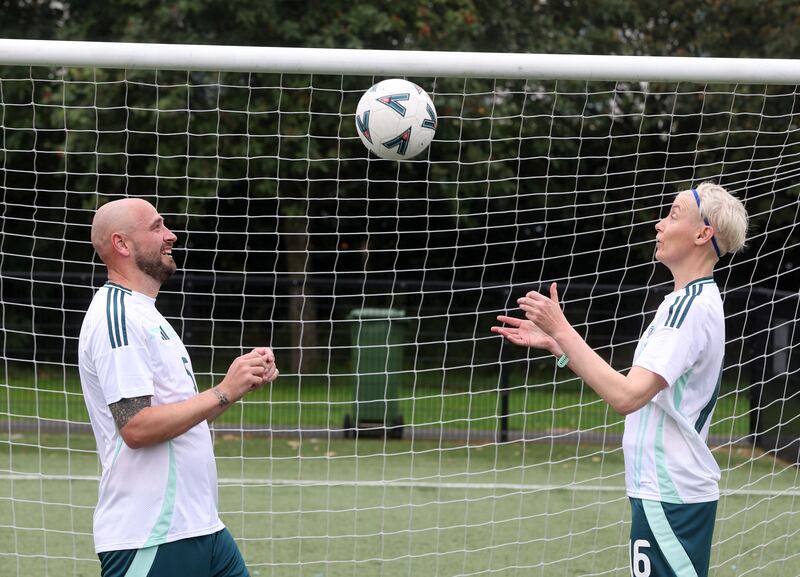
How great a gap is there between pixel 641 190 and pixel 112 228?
1143 cm

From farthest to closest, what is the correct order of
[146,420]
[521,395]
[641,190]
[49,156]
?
[49,156]
[641,190]
[521,395]
[146,420]

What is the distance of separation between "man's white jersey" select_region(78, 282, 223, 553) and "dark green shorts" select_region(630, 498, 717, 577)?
5.02ft

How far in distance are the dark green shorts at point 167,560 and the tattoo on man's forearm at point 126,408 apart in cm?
46

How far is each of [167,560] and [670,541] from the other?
5.73 ft

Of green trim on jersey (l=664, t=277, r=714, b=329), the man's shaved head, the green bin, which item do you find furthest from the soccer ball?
the green bin

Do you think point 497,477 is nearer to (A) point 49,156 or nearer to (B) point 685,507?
(B) point 685,507

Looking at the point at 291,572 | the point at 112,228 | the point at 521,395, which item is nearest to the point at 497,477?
the point at 521,395

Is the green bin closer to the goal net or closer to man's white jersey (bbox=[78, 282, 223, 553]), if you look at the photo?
the goal net

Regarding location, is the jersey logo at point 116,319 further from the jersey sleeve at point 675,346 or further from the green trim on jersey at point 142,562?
the jersey sleeve at point 675,346

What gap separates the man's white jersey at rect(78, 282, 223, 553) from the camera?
3.27 meters

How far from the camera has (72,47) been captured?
463cm

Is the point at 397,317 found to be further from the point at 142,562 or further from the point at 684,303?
the point at 142,562

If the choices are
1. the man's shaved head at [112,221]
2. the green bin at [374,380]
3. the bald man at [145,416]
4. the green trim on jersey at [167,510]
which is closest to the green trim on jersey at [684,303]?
the bald man at [145,416]

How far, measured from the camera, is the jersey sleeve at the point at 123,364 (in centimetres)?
321
